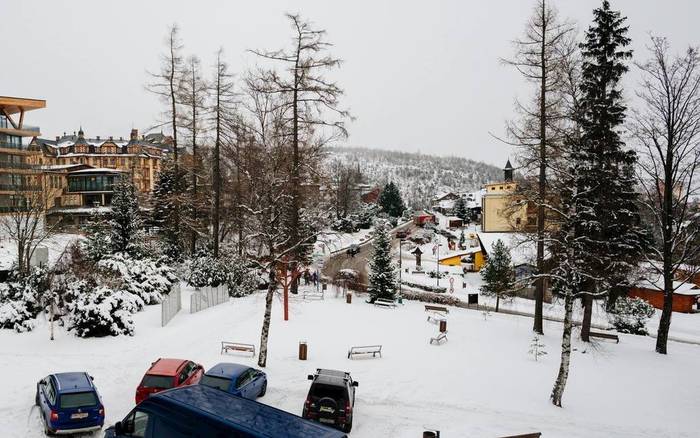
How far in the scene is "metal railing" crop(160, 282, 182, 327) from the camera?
70.6ft

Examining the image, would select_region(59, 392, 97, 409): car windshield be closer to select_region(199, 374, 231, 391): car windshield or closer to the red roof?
the red roof

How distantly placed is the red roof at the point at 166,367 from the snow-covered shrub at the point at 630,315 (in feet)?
81.6

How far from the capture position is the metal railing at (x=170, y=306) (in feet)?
70.6

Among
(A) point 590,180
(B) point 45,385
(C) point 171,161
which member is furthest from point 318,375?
(C) point 171,161

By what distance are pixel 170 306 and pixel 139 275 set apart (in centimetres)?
394

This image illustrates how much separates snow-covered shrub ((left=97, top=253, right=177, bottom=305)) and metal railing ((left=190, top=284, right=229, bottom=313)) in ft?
7.23

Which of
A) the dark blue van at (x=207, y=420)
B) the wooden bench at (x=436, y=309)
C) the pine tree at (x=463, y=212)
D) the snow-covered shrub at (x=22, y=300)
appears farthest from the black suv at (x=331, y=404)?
the pine tree at (x=463, y=212)

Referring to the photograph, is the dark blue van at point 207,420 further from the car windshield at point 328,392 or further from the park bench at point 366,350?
the park bench at point 366,350

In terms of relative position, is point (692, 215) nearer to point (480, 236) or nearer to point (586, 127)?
point (586, 127)

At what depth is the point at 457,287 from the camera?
4919 cm

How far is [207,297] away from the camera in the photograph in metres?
26.3

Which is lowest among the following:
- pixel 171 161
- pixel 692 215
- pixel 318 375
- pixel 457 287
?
pixel 457 287

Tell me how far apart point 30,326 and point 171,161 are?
16.7m

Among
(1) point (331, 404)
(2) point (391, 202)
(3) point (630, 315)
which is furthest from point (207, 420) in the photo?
(2) point (391, 202)
